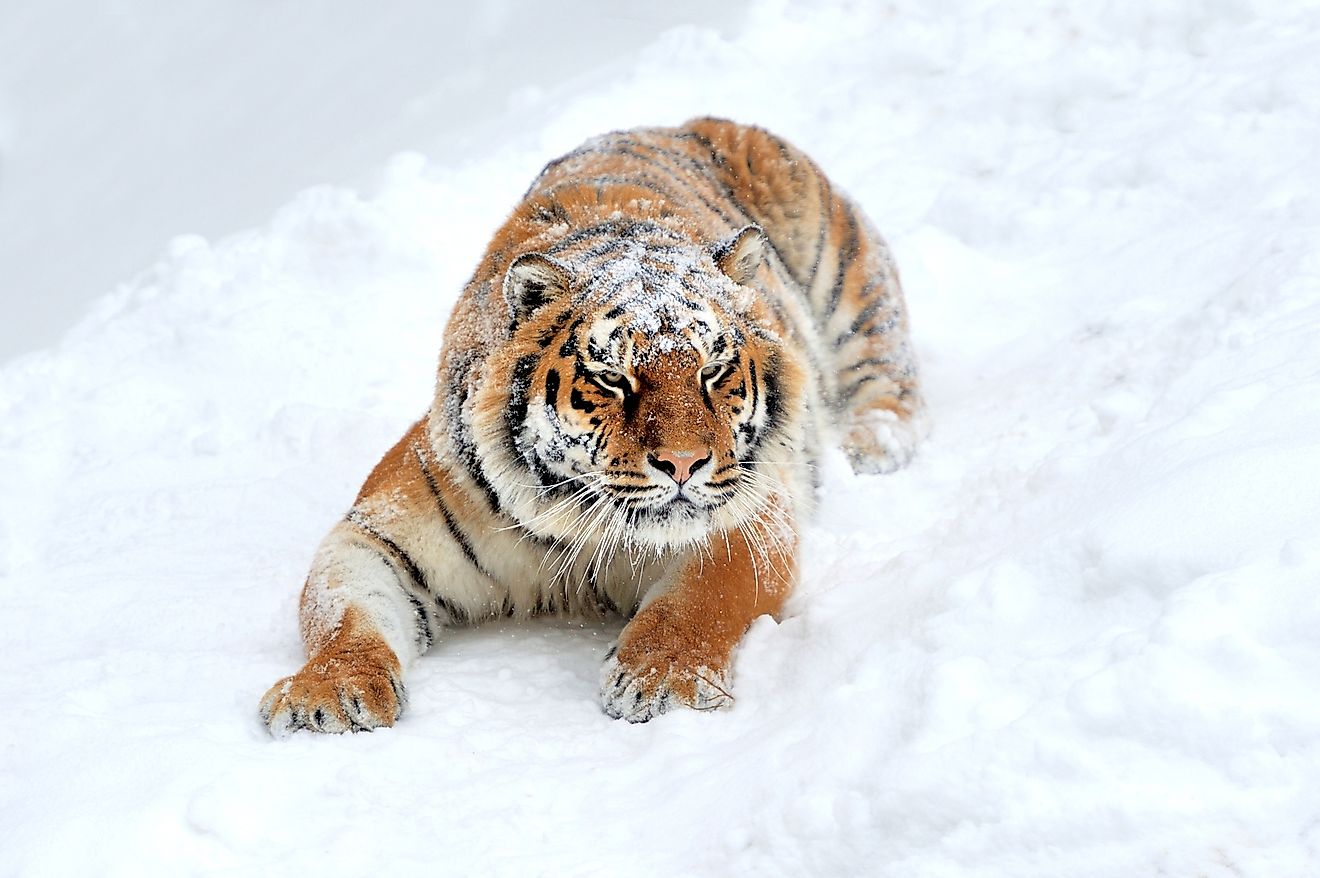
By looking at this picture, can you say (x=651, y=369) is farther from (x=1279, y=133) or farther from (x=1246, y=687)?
(x=1279, y=133)

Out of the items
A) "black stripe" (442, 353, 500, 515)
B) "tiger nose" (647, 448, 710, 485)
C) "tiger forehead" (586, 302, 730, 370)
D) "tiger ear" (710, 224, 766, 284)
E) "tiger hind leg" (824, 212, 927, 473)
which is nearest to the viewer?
"tiger nose" (647, 448, 710, 485)

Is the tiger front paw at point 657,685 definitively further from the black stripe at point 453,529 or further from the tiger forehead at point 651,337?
the tiger forehead at point 651,337

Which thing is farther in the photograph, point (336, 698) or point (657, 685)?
point (657, 685)

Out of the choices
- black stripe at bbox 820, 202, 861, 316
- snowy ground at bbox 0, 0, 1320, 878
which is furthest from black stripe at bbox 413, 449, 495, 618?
black stripe at bbox 820, 202, 861, 316

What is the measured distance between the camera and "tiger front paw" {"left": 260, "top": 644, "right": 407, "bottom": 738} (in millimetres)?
2885

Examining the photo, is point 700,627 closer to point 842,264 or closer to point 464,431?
point 464,431

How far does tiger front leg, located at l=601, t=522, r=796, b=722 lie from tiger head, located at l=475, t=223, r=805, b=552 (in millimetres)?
134

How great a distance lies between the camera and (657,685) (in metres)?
3.03

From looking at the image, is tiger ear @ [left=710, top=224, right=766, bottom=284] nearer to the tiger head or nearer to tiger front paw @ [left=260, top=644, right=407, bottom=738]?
the tiger head

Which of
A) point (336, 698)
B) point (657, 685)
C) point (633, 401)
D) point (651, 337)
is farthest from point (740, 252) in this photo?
point (336, 698)

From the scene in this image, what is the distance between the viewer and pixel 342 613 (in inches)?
129

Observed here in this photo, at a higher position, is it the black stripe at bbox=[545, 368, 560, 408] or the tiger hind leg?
the black stripe at bbox=[545, 368, 560, 408]

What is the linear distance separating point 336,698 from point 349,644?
0.25 m

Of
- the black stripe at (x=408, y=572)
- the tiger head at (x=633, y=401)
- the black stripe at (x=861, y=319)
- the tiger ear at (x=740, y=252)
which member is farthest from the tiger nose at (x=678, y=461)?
the black stripe at (x=861, y=319)
